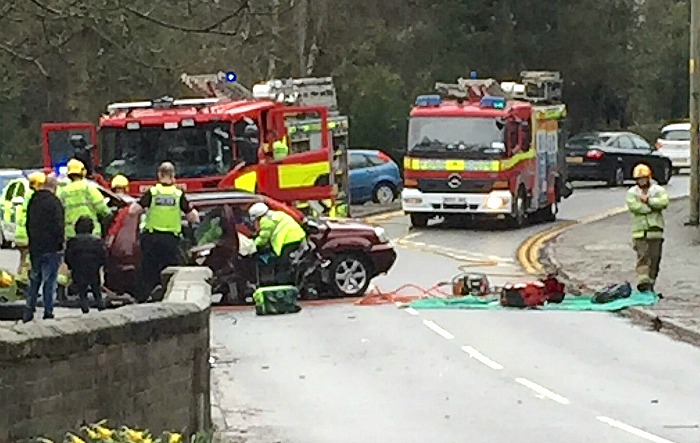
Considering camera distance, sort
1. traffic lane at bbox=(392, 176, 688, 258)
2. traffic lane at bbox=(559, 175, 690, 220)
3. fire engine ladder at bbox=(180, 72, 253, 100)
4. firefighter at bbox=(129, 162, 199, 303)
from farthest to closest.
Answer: traffic lane at bbox=(559, 175, 690, 220) → traffic lane at bbox=(392, 176, 688, 258) → fire engine ladder at bbox=(180, 72, 253, 100) → firefighter at bbox=(129, 162, 199, 303)

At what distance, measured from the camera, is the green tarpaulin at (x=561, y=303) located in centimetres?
2036

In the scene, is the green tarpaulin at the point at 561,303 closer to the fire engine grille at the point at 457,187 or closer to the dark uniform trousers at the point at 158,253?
the dark uniform trousers at the point at 158,253

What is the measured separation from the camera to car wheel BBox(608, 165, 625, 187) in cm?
4534

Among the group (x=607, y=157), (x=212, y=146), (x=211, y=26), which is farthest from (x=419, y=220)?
(x=211, y=26)

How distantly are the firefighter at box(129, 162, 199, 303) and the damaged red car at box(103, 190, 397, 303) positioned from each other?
0.39 m

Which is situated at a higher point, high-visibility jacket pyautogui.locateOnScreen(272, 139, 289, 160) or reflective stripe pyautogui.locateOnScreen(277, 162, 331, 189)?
high-visibility jacket pyautogui.locateOnScreen(272, 139, 289, 160)

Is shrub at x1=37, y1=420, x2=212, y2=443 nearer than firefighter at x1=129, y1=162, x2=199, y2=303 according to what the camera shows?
Yes

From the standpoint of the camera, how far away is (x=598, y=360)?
639 inches

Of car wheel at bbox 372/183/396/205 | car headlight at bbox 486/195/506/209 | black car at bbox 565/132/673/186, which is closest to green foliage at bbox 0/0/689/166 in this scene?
car wheel at bbox 372/183/396/205

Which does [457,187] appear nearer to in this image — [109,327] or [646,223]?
[646,223]

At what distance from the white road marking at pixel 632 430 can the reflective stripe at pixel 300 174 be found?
1326cm

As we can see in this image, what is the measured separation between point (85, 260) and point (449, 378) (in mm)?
4937

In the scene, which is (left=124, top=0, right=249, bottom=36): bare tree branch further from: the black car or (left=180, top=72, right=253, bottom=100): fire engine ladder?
the black car

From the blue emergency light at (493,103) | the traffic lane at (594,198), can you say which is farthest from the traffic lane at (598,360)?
the traffic lane at (594,198)
